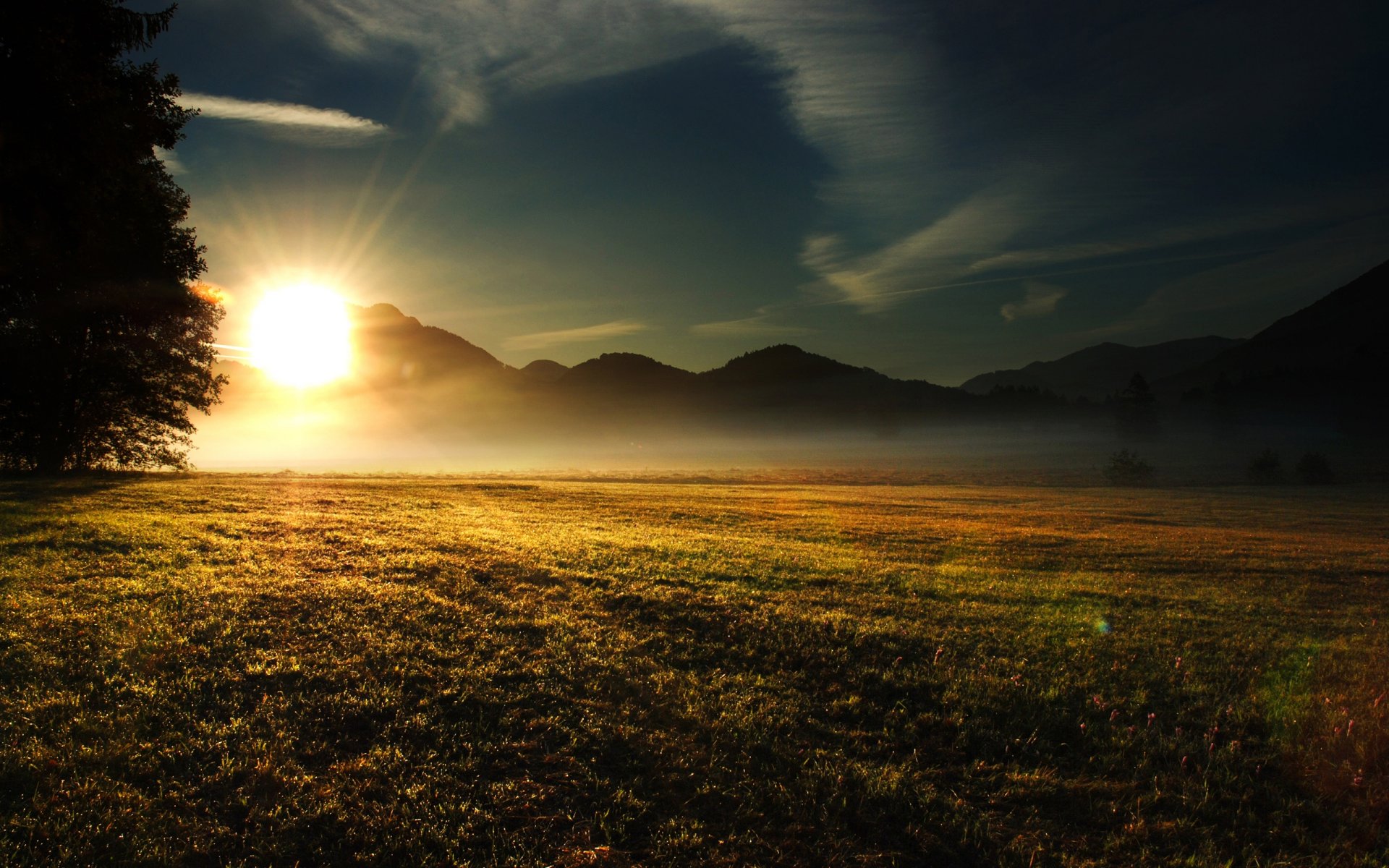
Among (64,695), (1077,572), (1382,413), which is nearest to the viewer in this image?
(64,695)

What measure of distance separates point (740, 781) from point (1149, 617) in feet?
42.4

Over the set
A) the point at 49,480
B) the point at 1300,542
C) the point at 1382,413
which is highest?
the point at 1382,413

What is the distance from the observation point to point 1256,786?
7.01m

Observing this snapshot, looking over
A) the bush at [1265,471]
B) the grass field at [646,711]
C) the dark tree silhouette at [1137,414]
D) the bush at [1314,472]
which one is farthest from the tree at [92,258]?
the dark tree silhouette at [1137,414]

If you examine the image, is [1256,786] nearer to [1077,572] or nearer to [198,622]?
[1077,572]

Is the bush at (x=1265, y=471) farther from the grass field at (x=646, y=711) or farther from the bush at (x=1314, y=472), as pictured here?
the grass field at (x=646, y=711)

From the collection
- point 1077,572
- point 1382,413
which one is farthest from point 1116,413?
point 1077,572

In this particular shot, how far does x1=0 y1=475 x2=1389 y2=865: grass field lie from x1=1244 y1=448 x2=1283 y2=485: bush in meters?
83.6

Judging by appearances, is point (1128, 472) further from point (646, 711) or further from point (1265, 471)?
point (646, 711)

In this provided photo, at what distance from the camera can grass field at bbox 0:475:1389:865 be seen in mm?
5770

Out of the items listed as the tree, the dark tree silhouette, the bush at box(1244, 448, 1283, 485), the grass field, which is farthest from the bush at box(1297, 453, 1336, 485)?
the tree

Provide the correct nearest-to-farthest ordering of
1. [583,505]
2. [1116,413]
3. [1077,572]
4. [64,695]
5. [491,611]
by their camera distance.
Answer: [64,695], [491,611], [1077,572], [583,505], [1116,413]

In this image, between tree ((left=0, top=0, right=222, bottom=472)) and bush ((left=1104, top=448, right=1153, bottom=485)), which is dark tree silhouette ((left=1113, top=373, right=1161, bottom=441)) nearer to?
bush ((left=1104, top=448, right=1153, bottom=485))

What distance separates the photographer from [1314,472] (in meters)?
76.1
